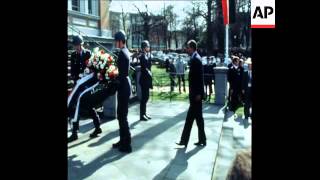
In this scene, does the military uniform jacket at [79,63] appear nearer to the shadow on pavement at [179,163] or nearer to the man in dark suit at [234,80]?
the shadow on pavement at [179,163]

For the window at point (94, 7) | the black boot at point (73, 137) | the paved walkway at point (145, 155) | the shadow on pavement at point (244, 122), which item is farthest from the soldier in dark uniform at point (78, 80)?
the window at point (94, 7)

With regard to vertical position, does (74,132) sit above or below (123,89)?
below

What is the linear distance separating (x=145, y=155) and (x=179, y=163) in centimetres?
75

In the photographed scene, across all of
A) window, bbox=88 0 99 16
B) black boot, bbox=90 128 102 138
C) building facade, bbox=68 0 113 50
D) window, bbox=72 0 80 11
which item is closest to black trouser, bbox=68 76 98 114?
black boot, bbox=90 128 102 138

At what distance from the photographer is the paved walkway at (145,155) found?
225 inches

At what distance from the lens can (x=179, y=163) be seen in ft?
20.6

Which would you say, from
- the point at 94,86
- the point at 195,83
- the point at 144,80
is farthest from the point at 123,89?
the point at 144,80

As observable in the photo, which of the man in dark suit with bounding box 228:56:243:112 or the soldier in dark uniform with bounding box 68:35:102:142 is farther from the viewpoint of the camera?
the man in dark suit with bounding box 228:56:243:112

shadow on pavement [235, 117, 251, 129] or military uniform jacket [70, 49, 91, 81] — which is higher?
military uniform jacket [70, 49, 91, 81]

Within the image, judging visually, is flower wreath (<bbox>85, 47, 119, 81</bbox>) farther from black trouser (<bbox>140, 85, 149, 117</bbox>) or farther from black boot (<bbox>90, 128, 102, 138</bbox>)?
black trouser (<bbox>140, 85, 149, 117</bbox>)

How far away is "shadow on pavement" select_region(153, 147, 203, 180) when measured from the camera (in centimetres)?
563

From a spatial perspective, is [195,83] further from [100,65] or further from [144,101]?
[144,101]
